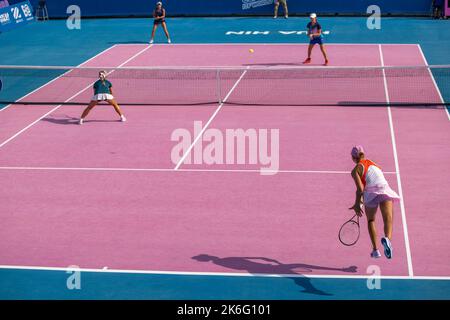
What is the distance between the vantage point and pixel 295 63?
1178 inches

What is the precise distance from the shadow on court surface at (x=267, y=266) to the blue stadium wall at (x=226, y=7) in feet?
95.8

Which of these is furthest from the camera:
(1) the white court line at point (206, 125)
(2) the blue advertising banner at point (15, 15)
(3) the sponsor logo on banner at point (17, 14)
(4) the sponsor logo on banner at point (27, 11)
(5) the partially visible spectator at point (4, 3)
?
(4) the sponsor logo on banner at point (27, 11)

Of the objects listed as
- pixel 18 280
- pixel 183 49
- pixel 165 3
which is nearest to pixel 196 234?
pixel 18 280

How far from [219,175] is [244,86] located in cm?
926

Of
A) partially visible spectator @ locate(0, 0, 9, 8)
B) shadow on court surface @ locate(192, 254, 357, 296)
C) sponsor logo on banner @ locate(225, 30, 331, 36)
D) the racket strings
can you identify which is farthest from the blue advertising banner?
the racket strings

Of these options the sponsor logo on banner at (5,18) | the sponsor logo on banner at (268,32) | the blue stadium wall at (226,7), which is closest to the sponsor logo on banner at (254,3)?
the blue stadium wall at (226,7)

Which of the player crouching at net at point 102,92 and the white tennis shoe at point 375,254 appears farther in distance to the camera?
the player crouching at net at point 102,92

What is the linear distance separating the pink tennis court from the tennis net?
9cm

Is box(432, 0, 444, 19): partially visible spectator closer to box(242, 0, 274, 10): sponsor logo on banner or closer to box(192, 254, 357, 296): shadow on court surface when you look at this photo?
box(242, 0, 274, 10): sponsor logo on banner

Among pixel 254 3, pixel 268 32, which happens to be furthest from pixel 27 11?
pixel 268 32

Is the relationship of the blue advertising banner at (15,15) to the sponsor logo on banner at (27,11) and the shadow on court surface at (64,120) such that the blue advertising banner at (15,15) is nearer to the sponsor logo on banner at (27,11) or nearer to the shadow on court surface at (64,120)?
the sponsor logo on banner at (27,11)

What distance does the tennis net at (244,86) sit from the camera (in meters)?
24.7

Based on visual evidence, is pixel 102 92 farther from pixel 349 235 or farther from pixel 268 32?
pixel 268 32

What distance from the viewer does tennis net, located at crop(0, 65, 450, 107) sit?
2467 cm
